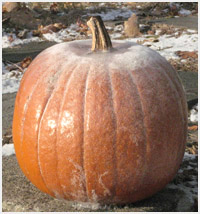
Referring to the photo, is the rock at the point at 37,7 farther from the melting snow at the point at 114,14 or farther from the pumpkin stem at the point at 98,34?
the pumpkin stem at the point at 98,34

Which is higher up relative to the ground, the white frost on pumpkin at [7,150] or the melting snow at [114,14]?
the melting snow at [114,14]

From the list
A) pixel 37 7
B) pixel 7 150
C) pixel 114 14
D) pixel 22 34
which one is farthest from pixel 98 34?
pixel 37 7

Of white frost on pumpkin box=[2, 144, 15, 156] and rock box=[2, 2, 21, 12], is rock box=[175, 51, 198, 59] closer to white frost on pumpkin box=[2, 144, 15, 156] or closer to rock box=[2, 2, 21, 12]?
white frost on pumpkin box=[2, 144, 15, 156]

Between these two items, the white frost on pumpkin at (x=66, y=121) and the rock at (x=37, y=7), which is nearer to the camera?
the white frost on pumpkin at (x=66, y=121)

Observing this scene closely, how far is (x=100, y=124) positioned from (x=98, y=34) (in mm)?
716

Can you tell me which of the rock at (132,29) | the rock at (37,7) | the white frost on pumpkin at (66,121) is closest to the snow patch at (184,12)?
the rock at (132,29)

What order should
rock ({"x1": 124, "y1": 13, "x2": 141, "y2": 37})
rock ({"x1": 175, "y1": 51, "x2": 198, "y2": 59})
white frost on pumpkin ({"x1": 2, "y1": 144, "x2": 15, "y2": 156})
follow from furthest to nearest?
rock ({"x1": 124, "y1": 13, "x2": 141, "y2": 37})
rock ({"x1": 175, "y1": 51, "x2": 198, "y2": 59})
white frost on pumpkin ({"x1": 2, "y1": 144, "x2": 15, "y2": 156})

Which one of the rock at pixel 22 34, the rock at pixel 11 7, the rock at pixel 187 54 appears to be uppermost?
the rock at pixel 11 7

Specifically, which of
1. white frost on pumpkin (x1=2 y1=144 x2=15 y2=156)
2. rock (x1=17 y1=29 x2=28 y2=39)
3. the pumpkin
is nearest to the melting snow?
rock (x1=17 y1=29 x2=28 y2=39)

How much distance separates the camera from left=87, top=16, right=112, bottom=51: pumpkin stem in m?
2.83

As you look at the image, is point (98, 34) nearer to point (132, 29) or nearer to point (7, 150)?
point (7, 150)

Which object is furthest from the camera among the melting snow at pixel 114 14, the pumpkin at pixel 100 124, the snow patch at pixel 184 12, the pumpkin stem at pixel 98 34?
the snow patch at pixel 184 12

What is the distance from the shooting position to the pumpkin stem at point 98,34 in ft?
9.27

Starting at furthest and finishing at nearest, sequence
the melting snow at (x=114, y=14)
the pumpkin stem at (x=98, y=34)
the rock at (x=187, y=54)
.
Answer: the melting snow at (x=114, y=14)
the rock at (x=187, y=54)
the pumpkin stem at (x=98, y=34)
